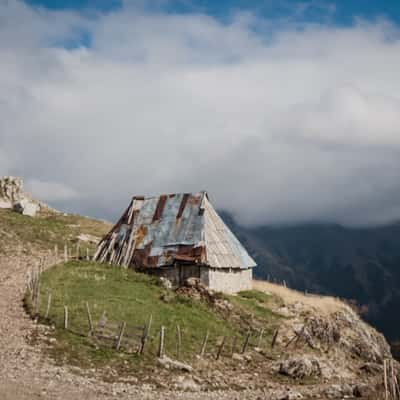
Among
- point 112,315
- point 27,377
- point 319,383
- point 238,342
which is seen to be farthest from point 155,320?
point 27,377

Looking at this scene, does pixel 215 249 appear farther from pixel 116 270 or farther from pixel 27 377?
pixel 27 377

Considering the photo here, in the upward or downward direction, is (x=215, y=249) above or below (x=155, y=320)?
above

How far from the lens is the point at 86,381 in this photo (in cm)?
2680

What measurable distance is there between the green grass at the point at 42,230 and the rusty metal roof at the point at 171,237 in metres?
5.82

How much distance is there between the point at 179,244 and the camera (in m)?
55.3

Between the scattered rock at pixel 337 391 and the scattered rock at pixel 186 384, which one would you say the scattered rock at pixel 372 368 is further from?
the scattered rock at pixel 186 384

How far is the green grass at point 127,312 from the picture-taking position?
31.2 m

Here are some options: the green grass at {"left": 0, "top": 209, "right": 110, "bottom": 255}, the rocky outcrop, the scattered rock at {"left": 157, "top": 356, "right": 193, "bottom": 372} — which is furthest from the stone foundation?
the rocky outcrop

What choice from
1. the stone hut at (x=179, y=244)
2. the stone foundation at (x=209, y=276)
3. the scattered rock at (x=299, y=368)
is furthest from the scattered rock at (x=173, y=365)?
the stone hut at (x=179, y=244)

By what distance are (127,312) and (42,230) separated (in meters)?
30.6

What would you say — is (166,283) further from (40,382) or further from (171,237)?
(40,382)

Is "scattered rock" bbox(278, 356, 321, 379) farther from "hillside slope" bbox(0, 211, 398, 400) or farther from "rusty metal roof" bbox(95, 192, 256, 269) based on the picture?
"rusty metal roof" bbox(95, 192, 256, 269)

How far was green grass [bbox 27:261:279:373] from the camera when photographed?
3116 cm

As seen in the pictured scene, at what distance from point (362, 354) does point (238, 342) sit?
1158 cm
